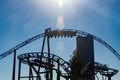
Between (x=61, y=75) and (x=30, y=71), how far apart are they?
314 inches

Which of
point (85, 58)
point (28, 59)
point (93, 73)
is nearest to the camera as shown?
point (28, 59)

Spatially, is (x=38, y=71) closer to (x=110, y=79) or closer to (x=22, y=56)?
(x=22, y=56)

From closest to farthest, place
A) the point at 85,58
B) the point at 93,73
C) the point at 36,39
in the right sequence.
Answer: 1. the point at 36,39
2. the point at 93,73
3. the point at 85,58

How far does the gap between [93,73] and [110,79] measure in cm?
548

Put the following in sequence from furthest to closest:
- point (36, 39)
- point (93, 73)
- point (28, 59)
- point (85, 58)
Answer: point (85, 58), point (93, 73), point (36, 39), point (28, 59)

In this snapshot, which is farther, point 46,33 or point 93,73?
point 93,73

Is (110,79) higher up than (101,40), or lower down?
lower down

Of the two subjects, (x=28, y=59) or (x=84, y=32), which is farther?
(x=84, y=32)

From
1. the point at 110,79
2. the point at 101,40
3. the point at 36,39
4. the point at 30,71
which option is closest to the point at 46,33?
the point at 36,39

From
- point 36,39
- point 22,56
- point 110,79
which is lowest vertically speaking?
point 110,79

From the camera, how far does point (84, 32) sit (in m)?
53.8

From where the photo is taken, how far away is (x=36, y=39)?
5356cm

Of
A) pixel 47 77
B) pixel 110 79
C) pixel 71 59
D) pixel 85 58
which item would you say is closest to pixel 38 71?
pixel 47 77

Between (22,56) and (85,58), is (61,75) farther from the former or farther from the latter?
(85,58)
